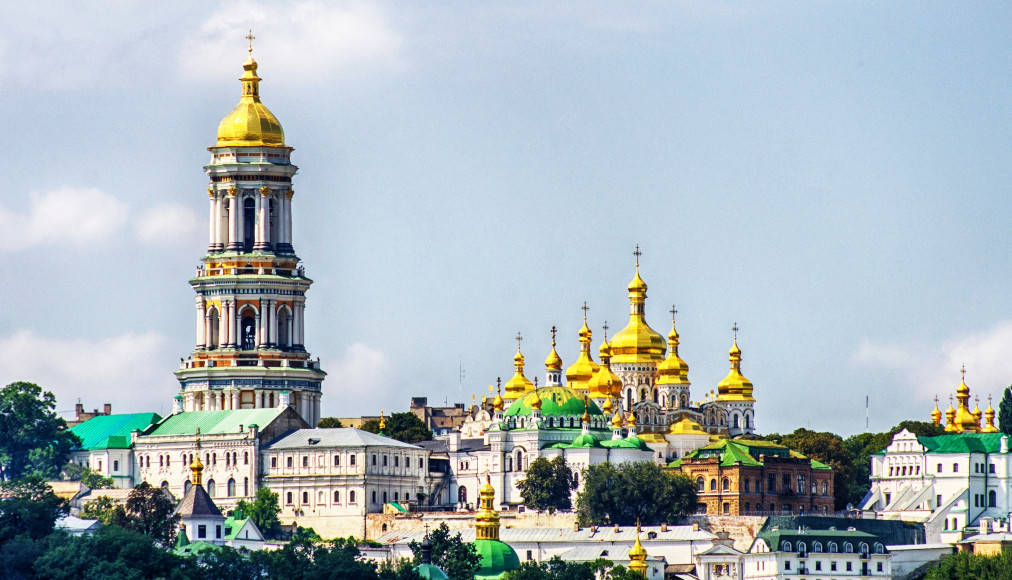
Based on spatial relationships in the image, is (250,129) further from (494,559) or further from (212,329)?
(494,559)

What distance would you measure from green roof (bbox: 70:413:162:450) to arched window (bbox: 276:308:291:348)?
7980mm

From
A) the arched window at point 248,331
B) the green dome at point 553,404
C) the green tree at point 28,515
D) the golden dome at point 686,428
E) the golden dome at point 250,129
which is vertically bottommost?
the green tree at point 28,515

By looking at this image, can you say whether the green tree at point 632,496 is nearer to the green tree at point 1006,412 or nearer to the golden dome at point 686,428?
A: the golden dome at point 686,428

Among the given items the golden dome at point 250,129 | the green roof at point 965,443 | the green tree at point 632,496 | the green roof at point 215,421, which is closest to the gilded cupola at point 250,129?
the golden dome at point 250,129

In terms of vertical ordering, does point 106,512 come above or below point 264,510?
below

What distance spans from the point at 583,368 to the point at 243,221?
64.2ft

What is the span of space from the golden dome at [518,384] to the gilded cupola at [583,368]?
6.33ft

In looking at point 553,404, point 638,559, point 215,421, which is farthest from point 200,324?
point 638,559

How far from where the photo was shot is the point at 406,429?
489 ft

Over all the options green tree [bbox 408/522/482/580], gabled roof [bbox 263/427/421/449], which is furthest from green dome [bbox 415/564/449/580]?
gabled roof [bbox 263/427/421/449]

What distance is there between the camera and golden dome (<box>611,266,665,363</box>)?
152m

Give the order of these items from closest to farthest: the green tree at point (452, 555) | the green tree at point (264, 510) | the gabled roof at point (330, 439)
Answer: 1. the green tree at point (452, 555)
2. the green tree at point (264, 510)
3. the gabled roof at point (330, 439)

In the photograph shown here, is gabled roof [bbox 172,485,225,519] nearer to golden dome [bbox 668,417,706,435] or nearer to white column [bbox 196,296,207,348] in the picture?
white column [bbox 196,296,207,348]

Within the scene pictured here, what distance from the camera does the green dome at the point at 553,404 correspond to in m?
140
